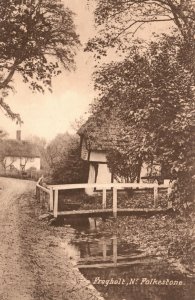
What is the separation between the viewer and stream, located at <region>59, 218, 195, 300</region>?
642 centimetres

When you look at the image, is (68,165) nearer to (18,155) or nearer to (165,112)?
(165,112)

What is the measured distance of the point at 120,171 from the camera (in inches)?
612

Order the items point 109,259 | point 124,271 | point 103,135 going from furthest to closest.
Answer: point 103,135
point 109,259
point 124,271

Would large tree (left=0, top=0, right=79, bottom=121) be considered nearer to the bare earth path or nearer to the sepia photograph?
Result: the sepia photograph

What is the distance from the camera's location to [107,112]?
1176 centimetres

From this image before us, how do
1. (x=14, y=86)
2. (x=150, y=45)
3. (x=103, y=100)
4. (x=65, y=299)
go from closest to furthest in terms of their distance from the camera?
1. (x=65, y=299)
2. (x=14, y=86)
3. (x=150, y=45)
4. (x=103, y=100)

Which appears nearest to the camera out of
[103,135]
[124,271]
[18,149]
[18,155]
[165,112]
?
[165,112]

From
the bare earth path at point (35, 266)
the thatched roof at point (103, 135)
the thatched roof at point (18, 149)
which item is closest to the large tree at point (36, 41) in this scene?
the bare earth path at point (35, 266)

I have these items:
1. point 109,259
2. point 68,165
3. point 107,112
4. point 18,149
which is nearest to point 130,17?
point 107,112

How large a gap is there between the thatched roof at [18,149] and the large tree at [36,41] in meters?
46.5

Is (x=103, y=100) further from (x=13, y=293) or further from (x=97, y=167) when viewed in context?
(x=97, y=167)

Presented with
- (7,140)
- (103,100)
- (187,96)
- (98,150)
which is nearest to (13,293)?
(187,96)

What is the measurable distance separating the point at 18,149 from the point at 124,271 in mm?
50549

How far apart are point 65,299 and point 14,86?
398cm
